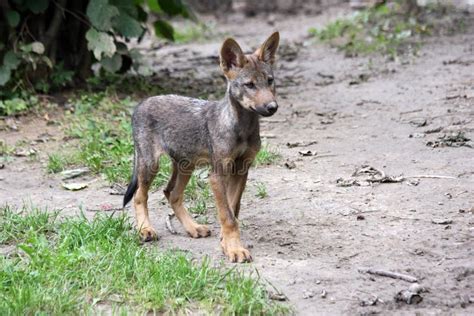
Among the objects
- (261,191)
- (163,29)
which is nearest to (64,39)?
(163,29)

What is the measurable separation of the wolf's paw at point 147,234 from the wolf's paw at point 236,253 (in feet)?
2.38

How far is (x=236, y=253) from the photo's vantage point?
18.8 feet

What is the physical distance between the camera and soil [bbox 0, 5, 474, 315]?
17.6 feet

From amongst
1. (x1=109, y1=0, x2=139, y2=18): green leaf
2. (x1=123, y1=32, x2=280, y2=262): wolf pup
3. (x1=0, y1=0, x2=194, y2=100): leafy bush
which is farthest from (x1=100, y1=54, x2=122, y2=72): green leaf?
(x1=123, y1=32, x2=280, y2=262): wolf pup

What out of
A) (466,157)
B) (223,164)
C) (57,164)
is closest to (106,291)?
(223,164)

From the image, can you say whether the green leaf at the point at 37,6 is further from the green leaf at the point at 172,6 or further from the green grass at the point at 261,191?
the green grass at the point at 261,191

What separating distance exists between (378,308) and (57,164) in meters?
4.29

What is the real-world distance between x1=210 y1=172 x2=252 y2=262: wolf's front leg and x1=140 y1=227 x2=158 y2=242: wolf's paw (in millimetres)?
653

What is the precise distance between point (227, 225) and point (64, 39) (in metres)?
5.80

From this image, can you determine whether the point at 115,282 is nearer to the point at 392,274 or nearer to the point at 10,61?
the point at 392,274

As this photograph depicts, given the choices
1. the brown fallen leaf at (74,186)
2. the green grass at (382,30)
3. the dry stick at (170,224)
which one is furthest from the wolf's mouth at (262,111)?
the green grass at (382,30)

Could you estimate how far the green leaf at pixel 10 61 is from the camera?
386 inches

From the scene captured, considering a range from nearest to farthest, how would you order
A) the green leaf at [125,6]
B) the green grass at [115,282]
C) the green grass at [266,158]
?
the green grass at [115,282] < the green grass at [266,158] < the green leaf at [125,6]

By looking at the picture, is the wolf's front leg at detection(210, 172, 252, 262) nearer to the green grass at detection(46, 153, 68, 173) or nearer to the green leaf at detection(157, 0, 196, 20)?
the green grass at detection(46, 153, 68, 173)
